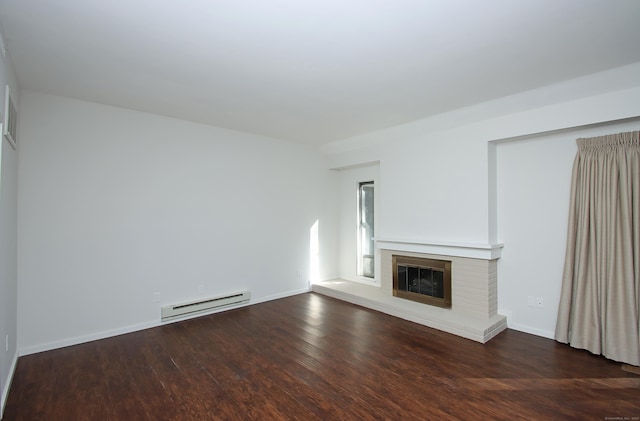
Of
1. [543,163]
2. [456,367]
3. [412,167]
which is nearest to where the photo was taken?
[456,367]

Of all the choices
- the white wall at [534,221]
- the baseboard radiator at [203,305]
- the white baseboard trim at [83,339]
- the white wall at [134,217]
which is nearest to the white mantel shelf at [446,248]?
the white wall at [534,221]

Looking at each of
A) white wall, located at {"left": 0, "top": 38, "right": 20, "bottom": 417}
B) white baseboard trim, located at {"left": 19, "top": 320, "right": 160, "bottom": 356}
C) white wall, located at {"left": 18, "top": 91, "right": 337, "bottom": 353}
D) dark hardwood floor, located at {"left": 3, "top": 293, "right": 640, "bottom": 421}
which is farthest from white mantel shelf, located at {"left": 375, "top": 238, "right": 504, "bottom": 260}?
white wall, located at {"left": 0, "top": 38, "right": 20, "bottom": 417}

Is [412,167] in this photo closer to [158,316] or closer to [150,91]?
[150,91]

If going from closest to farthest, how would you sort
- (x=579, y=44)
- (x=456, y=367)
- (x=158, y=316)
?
(x=579, y=44) → (x=456, y=367) → (x=158, y=316)

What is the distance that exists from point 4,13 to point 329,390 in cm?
350

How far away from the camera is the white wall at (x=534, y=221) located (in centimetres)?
347

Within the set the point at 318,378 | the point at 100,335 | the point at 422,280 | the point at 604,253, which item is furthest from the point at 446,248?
the point at 100,335

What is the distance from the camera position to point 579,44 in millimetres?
2354

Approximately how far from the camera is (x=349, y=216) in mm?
6055

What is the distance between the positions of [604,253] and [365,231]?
11.2 feet

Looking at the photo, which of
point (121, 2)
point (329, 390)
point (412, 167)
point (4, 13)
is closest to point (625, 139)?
point (412, 167)

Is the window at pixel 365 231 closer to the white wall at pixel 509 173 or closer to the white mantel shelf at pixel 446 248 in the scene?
the white mantel shelf at pixel 446 248

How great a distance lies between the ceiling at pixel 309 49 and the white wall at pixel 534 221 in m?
0.86

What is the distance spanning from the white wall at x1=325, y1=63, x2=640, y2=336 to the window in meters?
1.00
